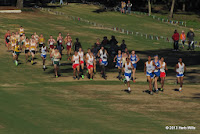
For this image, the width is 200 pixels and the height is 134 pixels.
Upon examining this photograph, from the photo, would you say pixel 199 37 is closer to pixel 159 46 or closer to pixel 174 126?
pixel 159 46

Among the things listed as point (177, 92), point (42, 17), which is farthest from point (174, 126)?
point (42, 17)

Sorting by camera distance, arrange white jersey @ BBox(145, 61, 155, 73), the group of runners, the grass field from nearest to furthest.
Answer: the grass field
white jersey @ BBox(145, 61, 155, 73)
the group of runners

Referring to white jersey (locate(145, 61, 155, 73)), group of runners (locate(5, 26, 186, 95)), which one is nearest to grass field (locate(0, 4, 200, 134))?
group of runners (locate(5, 26, 186, 95))

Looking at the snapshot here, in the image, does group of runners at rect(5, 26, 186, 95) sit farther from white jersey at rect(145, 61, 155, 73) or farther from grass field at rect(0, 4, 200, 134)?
grass field at rect(0, 4, 200, 134)

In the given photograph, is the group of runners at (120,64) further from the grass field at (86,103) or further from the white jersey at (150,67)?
the grass field at (86,103)

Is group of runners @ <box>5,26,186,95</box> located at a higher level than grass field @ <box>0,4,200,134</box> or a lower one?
higher

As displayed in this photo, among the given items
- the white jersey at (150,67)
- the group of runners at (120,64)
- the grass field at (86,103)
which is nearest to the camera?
the grass field at (86,103)

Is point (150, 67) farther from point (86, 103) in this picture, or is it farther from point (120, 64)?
point (120, 64)

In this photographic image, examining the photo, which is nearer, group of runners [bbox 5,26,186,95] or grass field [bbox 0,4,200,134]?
grass field [bbox 0,4,200,134]

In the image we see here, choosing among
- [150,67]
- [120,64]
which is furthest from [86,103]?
[120,64]

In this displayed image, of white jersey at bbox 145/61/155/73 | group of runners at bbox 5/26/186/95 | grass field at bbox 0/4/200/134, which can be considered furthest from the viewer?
group of runners at bbox 5/26/186/95

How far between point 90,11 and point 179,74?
167ft

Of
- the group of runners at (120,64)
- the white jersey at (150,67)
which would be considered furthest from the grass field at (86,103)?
the white jersey at (150,67)

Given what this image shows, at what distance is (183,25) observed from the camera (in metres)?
70.1
